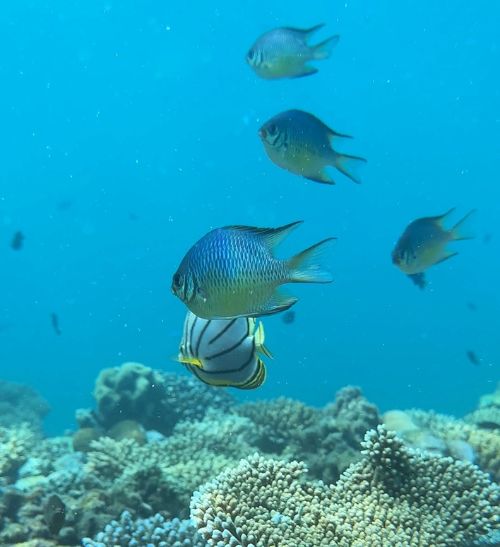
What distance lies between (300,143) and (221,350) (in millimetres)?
2049

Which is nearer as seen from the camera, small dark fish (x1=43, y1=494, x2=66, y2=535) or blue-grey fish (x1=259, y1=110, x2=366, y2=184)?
blue-grey fish (x1=259, y1=110, x2=366, y2=184)

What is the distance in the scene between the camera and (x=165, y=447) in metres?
7.54

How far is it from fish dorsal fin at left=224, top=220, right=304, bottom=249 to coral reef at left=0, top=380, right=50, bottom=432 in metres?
13.0

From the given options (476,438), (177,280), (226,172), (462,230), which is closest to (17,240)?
(476,438)

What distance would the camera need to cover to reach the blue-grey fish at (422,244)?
16.2ft

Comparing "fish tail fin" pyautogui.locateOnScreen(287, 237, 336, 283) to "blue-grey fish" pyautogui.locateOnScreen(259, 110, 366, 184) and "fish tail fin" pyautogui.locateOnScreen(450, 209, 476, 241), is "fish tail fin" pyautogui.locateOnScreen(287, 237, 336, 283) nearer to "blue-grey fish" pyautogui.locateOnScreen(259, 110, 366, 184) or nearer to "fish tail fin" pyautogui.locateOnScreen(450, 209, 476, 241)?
"blue-grey fish" pyautogui.locateOnScreen(259, 110, 366, 184)

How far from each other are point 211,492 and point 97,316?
94.5 meters

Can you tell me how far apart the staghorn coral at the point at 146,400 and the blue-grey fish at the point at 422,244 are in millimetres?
5984

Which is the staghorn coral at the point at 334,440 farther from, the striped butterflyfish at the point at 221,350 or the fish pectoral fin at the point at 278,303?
the fish pectoral fin at the point at 278,303

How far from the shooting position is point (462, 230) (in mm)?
5051

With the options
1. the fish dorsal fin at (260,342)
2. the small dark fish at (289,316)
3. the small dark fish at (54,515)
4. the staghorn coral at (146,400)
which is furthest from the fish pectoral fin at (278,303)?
the small dark fish at (289,316)

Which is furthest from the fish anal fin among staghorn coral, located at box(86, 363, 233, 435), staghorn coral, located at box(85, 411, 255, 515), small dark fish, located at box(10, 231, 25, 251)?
small dark fish, located at box(10, 231, 25, 251)

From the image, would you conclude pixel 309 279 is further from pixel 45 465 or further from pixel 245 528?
pixel 45 465

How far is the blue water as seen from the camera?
72438 mm
